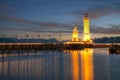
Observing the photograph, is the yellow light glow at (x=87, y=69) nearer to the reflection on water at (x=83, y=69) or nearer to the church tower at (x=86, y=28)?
the reflection on water at (x=83, y=69)

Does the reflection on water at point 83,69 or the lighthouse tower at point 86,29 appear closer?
the reflection on water at point 83,69

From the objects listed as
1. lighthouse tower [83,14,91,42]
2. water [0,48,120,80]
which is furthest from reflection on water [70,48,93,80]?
lighthouse tower [83,14,91,42]

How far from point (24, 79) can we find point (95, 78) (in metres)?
4.37

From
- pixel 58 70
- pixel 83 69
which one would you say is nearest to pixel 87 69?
Result: pixel 83 69

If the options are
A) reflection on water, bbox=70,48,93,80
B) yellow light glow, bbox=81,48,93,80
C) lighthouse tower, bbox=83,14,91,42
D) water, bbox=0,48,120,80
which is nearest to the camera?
water, bbox=0,48,120,80

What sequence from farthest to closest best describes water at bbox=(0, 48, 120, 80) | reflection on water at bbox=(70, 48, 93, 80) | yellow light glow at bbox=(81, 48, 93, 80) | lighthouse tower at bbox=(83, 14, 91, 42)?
1. lighthouse tower at bbox=(83, 14, 91, 42)
2. yellow light glow at bbox=(81, 48, 93, 80)
3. reflection on water at bbox=(70, 48, 93, 80)
4. water at bbox=(0, 48, 120, 80)

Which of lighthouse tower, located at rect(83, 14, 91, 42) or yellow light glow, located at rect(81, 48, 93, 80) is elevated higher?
lighthouse tower, located at rect(83, 14, 91, 42)

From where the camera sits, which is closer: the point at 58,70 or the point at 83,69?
the point at 58,70

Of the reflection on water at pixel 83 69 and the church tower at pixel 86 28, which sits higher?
the church tower at pixel 86 28

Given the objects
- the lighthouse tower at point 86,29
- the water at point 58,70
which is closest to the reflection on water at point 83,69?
the water at point 58,70

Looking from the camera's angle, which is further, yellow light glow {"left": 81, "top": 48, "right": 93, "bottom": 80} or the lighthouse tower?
the lighthouse tower

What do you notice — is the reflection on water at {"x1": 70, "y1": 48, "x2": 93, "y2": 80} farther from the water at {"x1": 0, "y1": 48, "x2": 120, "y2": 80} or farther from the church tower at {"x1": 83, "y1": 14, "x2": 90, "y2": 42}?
the church tower at {"x1": 83, "y1": 14, "x2": 90, "y2": 42}

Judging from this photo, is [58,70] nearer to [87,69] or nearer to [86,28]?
[87,69]

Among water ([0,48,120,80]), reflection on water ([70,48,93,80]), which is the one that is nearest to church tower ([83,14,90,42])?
reflection on water ([70,48,93,80])
